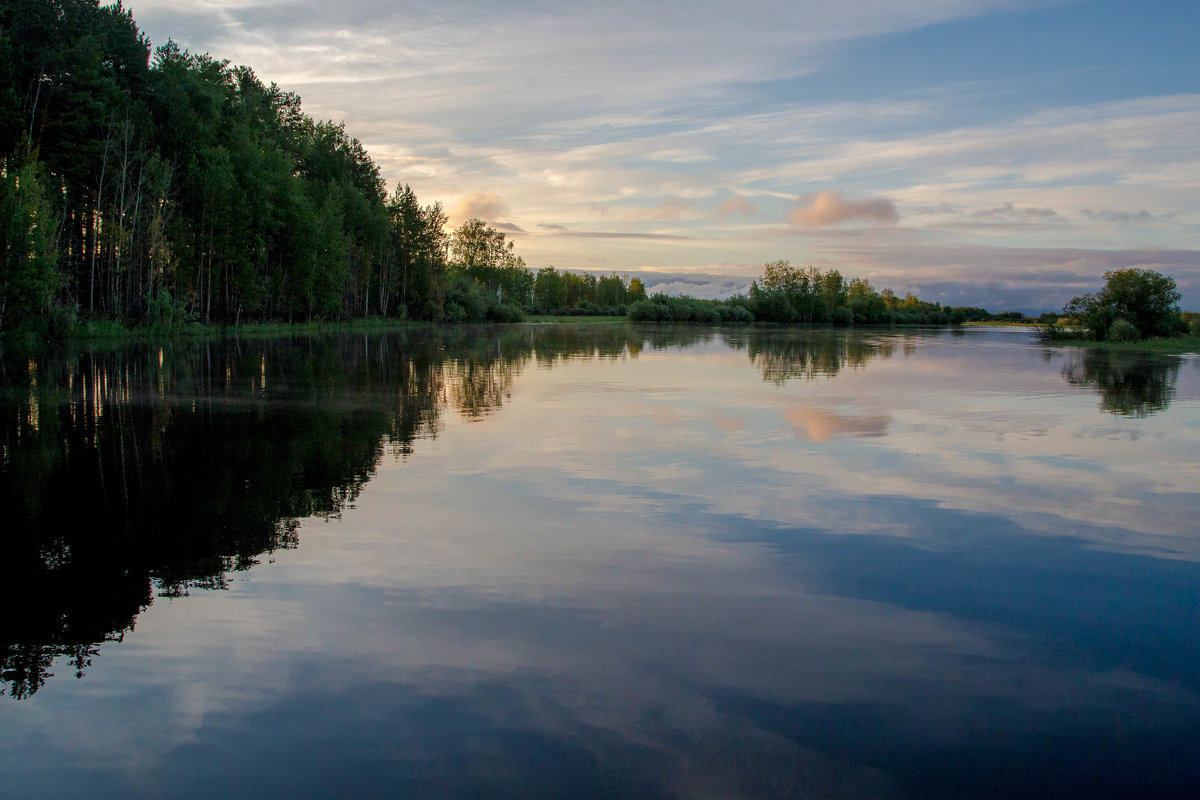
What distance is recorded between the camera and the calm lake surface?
12.4 ft

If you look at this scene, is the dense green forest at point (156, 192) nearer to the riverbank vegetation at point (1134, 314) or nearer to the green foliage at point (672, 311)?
the green foliage at point (672, 311)

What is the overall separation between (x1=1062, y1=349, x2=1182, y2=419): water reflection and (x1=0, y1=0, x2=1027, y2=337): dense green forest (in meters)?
32.7

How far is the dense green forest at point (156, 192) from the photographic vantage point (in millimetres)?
33625

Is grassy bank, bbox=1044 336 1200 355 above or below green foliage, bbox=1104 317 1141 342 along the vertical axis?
below

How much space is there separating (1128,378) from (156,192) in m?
42.1

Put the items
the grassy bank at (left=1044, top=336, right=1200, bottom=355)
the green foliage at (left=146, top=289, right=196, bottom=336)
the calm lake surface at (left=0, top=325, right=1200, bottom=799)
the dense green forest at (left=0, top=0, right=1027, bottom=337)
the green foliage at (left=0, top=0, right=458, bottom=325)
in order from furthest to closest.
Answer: the grassy bank at (left=1044, top=336, right=1200, bottom=355) < the green foliage at (left=146, top=289, right=196, bottom=336) < the green foliage at (left=0, top=0, right=458, bottom=325) < the dense green forest at (left=0, top=0, right=1027, bottom=337) < the calm lake surface at (left=0, top=325, right=1200, bottom=799)

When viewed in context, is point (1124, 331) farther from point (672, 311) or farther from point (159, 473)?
point (672, 311)

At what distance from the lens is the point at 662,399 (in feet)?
57.9

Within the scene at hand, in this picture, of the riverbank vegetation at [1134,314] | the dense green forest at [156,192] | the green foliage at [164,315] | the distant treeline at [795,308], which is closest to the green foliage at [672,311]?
the distant treeline at [795,308]

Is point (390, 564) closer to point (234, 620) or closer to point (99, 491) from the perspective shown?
point (234, 620)

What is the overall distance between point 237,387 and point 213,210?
3106 cm

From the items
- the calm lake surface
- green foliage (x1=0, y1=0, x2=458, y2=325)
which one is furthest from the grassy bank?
green foliage (x1=0, y1=0, x2=458, y2=325)

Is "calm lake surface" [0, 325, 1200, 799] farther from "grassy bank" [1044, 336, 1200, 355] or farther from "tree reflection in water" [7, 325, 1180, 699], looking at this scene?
"grassy bank" [1044, 336, 1200, 355]

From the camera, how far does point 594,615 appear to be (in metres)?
5.41
